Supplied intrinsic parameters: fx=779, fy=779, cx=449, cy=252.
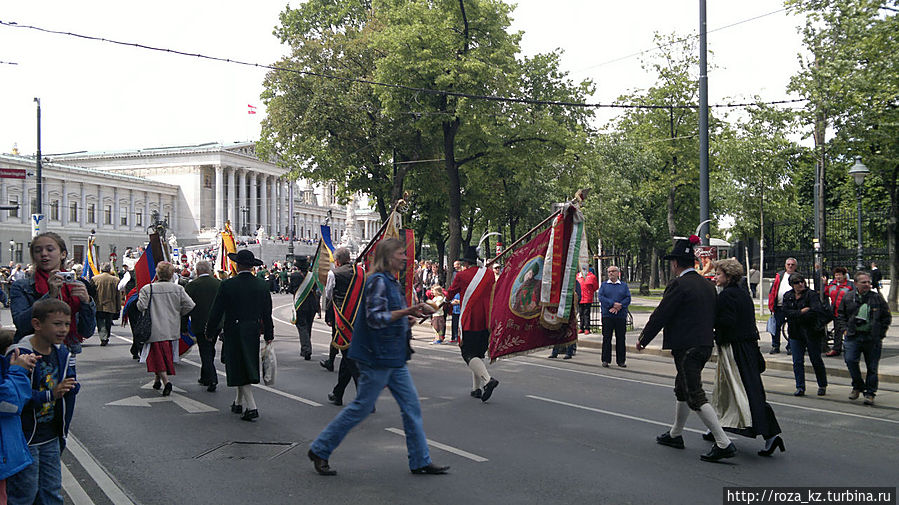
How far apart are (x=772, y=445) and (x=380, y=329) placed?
378cm

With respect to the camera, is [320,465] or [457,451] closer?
[320,465]

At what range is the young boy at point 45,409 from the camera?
170 inches

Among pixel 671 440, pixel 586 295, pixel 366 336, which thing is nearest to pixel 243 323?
pixel 366 336

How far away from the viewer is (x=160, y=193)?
346 feet

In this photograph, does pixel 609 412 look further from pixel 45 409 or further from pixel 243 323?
pixel 45 409

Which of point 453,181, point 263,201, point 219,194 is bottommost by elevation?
point 453,181

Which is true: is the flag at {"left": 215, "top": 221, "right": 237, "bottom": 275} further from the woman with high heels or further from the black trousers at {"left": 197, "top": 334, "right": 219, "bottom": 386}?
the woman with high heels

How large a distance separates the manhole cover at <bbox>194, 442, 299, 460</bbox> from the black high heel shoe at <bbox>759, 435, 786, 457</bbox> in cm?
442

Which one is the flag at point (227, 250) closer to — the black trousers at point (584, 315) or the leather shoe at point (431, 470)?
the black trousers at point (584, 315)

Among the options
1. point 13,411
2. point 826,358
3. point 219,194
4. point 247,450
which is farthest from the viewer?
point 219,194

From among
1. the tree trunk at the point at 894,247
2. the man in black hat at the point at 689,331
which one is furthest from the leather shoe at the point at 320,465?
the tree trunk at the point at 894,247

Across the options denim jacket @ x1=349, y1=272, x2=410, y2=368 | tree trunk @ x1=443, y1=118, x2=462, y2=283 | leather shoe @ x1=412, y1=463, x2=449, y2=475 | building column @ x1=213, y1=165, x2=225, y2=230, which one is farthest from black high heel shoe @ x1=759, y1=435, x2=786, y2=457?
building column @ x1=213, y1=165, x2=225, y2=230

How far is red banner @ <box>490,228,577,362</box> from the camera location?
10.2 m

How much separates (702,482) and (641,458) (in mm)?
825
